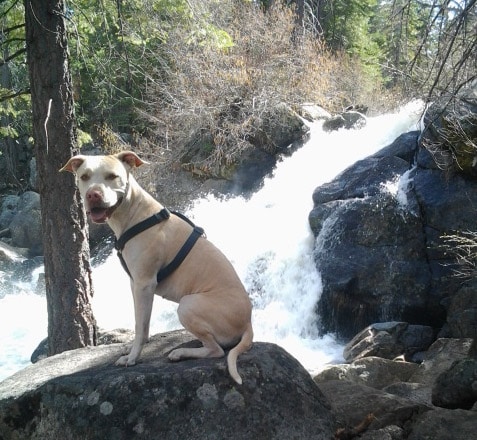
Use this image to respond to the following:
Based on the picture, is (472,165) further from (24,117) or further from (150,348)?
(24,117)

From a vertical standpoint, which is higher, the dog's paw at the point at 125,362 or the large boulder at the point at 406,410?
the dog's paw at the point at 125,362

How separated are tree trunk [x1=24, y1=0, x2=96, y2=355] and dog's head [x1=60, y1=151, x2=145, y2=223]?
2.20 metres

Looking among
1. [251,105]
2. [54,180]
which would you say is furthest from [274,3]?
[54,180]

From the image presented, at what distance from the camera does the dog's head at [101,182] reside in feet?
12.9

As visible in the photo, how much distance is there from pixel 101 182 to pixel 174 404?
1.63 metres

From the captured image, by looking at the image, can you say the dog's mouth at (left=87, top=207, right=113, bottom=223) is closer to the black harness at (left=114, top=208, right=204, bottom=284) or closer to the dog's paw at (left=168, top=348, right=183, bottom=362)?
the black harness at (left=114, top=208, right=204, bottom=284)

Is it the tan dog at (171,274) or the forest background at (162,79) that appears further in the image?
the forest background at (162,79)

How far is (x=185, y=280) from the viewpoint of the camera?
4129 mm

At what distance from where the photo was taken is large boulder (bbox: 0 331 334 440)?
3404 mm

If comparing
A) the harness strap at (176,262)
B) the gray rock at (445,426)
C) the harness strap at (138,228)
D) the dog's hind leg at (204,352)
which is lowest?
the gray rock at (445,426)

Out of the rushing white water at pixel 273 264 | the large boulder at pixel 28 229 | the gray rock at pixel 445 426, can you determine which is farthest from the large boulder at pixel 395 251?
the large boulder at pixel 28 229

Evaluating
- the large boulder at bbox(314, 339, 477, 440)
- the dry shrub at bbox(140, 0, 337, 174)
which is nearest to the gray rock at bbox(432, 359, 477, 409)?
the large boulder at bbox(314, 339, 477, 440)

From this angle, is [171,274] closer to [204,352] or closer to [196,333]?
[196,333]

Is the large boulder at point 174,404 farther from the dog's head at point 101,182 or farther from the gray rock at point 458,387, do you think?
the gray rock at point 458,387
